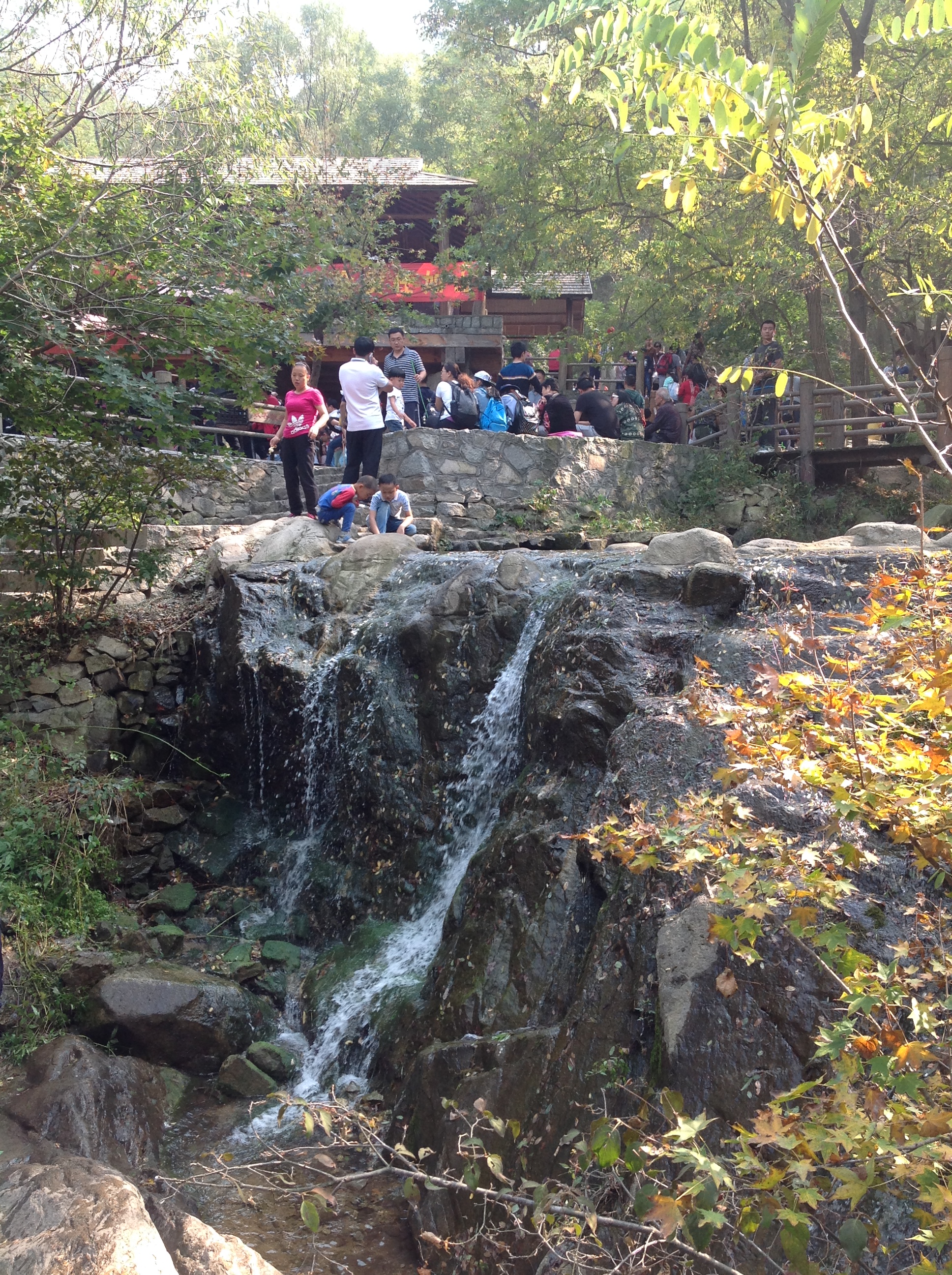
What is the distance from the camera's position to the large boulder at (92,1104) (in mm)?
4867

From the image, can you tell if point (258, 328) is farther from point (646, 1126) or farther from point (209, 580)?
point (646, 1126)

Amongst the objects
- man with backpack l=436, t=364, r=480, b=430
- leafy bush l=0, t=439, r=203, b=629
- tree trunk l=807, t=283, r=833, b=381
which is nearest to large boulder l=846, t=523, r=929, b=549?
leafy bush l=0, t=439, r=203, b=629

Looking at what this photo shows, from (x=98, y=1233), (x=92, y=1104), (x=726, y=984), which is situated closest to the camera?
(x=726, y=984)

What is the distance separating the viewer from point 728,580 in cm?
610

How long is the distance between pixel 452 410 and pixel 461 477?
1194 mm

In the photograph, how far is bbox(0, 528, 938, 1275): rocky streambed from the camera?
360 cm

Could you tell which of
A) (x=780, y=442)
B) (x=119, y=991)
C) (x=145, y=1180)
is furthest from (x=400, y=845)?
(x=780, y=442)

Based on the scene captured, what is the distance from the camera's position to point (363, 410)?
9.34 meters

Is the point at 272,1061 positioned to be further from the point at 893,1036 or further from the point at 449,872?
the point at 893,1036

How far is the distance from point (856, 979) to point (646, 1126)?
1372mm

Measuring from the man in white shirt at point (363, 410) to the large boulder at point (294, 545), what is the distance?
0.61 meters

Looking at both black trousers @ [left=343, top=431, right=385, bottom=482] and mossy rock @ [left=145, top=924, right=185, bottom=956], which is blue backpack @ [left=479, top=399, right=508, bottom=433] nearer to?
black trousers @ [left=343, top=431, right=385, bottom=482]

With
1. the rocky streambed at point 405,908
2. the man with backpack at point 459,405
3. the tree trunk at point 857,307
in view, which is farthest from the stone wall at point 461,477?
the tree trunk at point 857,307

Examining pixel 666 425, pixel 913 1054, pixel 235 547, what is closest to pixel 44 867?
pixel 235 547
